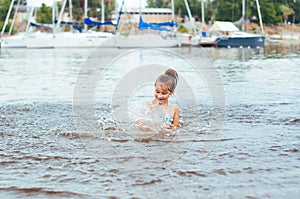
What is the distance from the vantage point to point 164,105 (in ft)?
19.6

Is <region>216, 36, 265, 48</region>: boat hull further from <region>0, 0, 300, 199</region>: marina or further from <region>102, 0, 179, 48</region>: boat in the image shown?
<region>0, 0, 300, 199</region>: marina

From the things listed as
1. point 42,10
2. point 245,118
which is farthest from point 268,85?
point 42,10

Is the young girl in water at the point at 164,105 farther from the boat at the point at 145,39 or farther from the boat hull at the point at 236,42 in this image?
the boat hull at the point at 236,42

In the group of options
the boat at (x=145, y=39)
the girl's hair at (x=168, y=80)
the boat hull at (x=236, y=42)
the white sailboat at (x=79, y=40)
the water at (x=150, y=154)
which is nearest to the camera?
the water at (x=150, y=154)

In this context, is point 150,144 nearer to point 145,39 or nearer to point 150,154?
point 150,154

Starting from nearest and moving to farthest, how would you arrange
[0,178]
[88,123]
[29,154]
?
[0,178] < [29,154] < [88,123]

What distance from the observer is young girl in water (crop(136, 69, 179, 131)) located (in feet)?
19.0

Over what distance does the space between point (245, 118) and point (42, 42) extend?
3671cm

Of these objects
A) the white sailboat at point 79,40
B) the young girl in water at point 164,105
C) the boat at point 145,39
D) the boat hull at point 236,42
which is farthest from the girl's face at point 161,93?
the boat hull at point 236,42

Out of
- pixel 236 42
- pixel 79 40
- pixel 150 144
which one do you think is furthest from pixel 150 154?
pixel 236 42

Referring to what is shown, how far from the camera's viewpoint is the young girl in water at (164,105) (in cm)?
579

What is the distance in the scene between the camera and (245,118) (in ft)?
22.2

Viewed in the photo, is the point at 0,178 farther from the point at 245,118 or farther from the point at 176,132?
the point at 245,118

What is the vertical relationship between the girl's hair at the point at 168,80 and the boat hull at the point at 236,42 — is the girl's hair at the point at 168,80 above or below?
above
